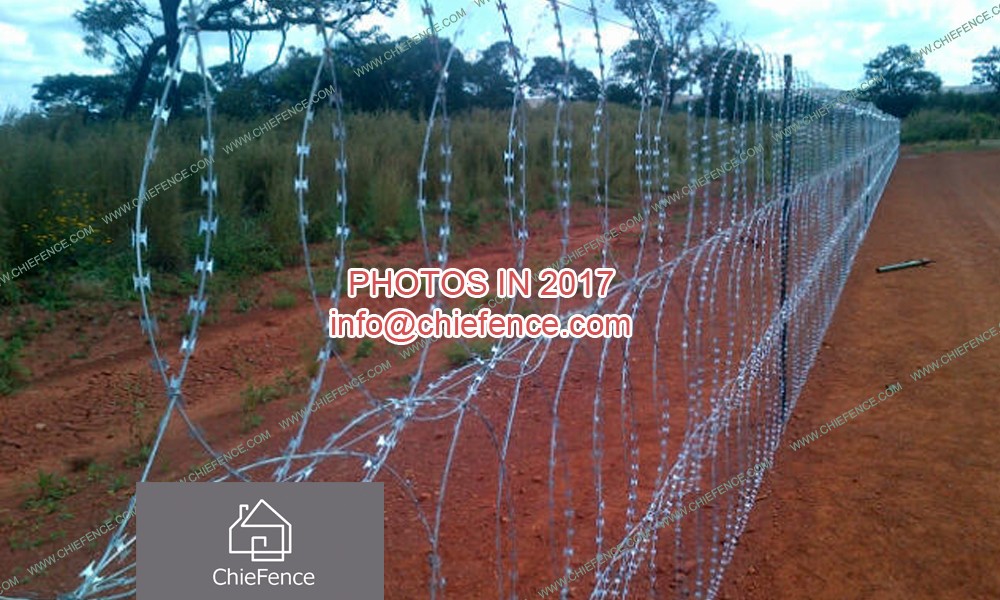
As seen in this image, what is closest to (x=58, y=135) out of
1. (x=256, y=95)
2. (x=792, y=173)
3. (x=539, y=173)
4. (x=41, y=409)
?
(x=256, y=95)

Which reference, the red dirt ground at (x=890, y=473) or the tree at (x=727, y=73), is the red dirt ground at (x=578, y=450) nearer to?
the red dirt ground at (x=890, y=473)

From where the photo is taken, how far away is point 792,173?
13.7ft

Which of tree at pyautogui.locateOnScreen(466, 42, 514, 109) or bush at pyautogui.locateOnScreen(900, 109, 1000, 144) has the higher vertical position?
tree at pyautogui.locateOnScreen(466, 42, 514, 109)

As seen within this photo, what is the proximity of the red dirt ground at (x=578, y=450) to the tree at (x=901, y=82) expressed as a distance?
1123 inches

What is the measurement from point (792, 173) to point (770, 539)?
1.86 meters

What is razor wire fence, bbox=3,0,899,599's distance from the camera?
5.42 feet

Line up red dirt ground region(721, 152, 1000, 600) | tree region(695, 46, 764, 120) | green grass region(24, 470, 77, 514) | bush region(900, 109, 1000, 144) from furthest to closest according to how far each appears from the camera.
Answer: bush region(900, 109, 1000, 144), green grass region(24, 470, 77, 514), tree region(695, 46, 764, 120), red dirt ground region(721, 152, 1000, 600)

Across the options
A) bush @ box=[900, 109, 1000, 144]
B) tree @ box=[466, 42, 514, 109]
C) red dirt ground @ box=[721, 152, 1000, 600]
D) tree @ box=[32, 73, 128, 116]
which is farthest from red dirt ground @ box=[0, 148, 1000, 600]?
bush @ box=[900, 109, 1000, 144]

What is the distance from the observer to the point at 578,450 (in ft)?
12.5

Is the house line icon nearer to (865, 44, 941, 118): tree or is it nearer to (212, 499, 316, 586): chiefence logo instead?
(212, 499, 316, 586): chiefence logo

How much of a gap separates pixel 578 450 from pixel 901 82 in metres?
35.4

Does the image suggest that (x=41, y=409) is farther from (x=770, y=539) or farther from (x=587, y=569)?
(x=770, y=539)

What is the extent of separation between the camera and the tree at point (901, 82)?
32531mm

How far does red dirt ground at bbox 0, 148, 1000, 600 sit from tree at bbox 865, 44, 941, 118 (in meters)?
28.5
